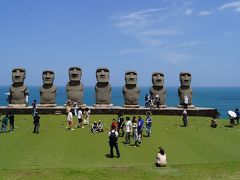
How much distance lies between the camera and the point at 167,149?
25453 millimetres

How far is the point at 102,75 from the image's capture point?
4212 centimetres

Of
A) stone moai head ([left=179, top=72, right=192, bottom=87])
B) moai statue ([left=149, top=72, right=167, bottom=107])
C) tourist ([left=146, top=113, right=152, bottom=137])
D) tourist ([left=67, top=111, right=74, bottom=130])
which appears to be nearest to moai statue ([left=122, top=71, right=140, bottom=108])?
moai statue ([left=149, top=72, right=167, bottom=107])

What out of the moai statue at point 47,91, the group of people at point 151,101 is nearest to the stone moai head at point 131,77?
the group of people at point 151,101

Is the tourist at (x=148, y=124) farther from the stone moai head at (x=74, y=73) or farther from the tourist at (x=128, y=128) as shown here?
the stone moai head at (x=74, y=73)

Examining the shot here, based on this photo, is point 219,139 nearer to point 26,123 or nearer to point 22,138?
point 22,138

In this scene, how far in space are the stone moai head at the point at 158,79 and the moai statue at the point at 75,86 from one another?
24.2 feet

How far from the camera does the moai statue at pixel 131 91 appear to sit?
139 feet

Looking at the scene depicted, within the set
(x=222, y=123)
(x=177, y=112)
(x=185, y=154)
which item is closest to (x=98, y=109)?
(x=177, y=112)

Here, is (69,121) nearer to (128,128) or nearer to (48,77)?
(128,128)

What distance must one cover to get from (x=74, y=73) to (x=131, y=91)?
235 inches

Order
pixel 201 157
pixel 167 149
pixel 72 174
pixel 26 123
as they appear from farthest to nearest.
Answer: pixel 26 123
pixel 167 149
pixel 201 157
pixel 72 174

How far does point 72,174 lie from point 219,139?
42.2 ft

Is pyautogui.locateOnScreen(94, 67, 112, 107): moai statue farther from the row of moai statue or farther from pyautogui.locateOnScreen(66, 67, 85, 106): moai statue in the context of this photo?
pyautogui.locateOnScreen(66, 67, 85, 106): moai statue

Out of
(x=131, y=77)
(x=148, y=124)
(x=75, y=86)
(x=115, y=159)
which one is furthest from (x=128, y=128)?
(x=75, y=86)
